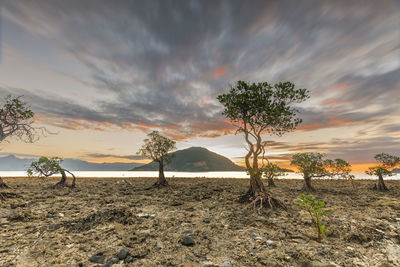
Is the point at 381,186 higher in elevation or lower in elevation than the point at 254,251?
lower

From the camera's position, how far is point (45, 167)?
25750 millimetres

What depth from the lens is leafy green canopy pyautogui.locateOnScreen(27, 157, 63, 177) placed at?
83.0ft

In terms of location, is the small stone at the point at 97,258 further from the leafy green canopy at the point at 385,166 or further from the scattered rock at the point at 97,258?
the leafy green canopy at the point at 385,166

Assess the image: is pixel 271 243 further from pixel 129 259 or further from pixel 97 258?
pixel 97 258

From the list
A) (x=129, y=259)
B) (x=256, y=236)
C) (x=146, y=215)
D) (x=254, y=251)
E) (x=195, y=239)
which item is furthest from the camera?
(x=146, y=215)

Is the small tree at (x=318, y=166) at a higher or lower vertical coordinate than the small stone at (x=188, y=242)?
higher

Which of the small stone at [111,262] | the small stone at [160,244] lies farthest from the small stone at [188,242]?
the small stone at [111,262]

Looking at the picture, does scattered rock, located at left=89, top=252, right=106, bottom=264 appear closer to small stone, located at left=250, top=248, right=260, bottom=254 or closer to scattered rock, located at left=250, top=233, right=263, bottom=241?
small stone, located at left=250, top=248, right=260, bottom=254

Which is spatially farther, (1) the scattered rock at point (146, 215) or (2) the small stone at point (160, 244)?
(1) the scattered rock at point (146, 215)

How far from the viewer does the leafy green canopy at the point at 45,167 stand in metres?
25.3

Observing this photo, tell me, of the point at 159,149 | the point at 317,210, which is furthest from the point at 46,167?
the point at 317,210

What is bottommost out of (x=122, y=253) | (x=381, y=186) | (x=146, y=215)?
(x=381, y=186)

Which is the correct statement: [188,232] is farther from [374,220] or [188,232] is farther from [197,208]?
[374,220]

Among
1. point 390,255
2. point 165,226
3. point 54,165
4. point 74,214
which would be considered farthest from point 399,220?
Result: point 54,165
